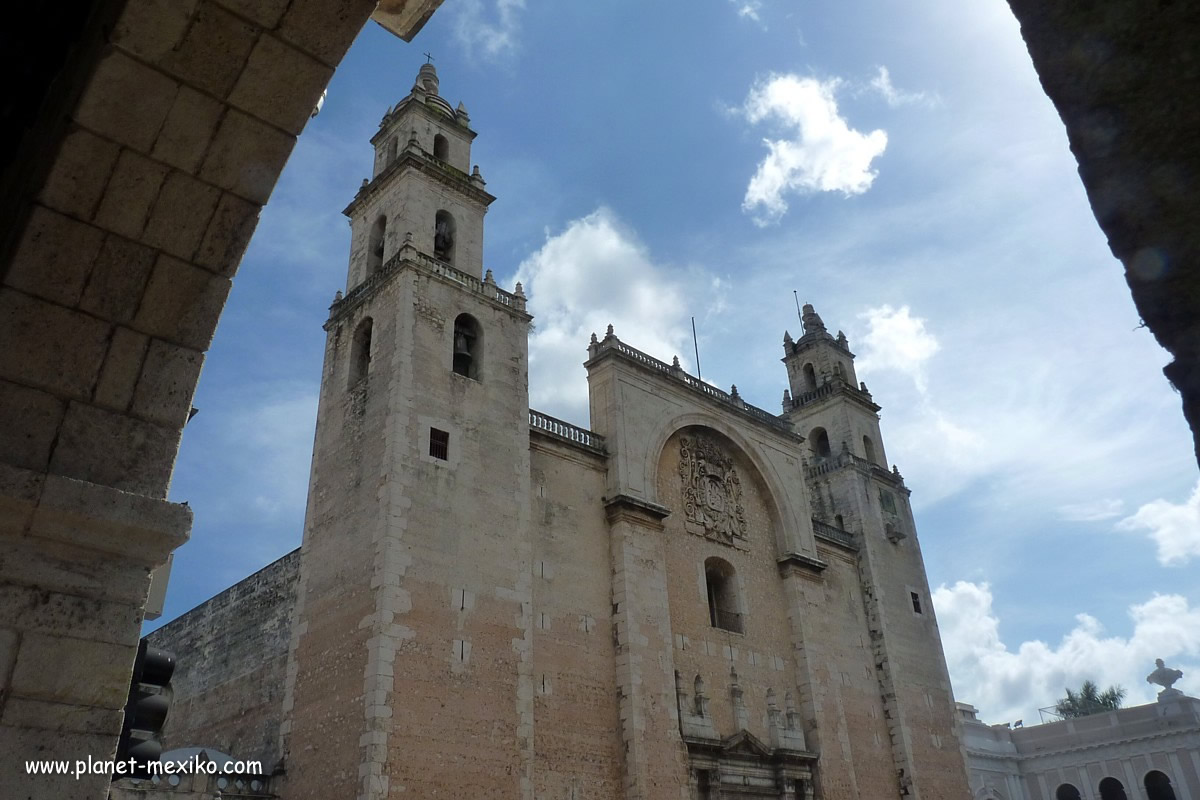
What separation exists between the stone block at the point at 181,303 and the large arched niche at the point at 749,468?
19.0 meters

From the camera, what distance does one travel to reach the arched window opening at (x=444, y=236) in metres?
19.8

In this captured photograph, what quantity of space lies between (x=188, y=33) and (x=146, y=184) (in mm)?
492

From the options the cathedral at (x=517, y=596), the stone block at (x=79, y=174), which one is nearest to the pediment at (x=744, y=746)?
the cathedral at (x=517, y=596)

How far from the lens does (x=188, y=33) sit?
2674 mm

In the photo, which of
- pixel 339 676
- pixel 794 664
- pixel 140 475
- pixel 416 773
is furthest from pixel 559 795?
pixel 140 475

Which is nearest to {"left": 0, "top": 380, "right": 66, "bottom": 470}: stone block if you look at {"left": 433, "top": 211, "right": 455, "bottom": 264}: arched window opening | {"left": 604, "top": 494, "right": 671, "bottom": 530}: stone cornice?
{"left": 604, "top": 494, "right": 671, "bottom": 530}: stone cornice

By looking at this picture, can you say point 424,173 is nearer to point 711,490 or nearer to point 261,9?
point 711,490

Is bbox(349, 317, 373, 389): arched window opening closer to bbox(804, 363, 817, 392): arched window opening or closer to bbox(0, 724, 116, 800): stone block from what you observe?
bbox(0, 724, 116, 800): stone block

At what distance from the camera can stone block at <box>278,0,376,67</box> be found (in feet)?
9.23

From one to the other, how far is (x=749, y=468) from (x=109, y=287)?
22294 mm

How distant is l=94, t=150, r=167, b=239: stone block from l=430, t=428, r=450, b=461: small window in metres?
13.8

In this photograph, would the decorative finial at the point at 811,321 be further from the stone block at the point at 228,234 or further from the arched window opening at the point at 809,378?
the stone block at the point at 228,234

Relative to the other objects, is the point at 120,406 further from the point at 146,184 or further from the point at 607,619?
the point at 607,619

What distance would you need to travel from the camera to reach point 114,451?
2.85 meters
